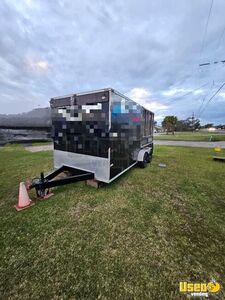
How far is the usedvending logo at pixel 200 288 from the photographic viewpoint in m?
1.39

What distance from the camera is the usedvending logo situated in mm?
1390

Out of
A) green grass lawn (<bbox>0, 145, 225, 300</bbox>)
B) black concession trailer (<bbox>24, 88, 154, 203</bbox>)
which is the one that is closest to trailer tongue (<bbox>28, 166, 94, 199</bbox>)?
black concession trailer (<bbox>24, 88, 154, 203</bbox>)

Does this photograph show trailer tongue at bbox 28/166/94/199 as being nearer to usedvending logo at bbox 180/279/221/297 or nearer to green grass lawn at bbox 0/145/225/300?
green grass lawn at bbox 0/145/225/300

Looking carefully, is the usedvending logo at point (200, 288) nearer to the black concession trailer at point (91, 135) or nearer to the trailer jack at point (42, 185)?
the black concession trailer at point (91, 135)

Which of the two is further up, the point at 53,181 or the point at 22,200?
the point at 53,181

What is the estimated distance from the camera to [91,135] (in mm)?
3061

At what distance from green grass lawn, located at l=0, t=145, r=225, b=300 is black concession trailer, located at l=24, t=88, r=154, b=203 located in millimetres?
522

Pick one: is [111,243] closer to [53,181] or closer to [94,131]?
[53,181]

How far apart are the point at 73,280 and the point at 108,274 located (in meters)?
0.39

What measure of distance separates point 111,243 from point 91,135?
2081mm

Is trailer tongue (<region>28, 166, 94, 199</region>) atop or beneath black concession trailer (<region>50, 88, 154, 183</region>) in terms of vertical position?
beneath

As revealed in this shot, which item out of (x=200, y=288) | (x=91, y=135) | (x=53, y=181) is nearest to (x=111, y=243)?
(x=200, y=288)

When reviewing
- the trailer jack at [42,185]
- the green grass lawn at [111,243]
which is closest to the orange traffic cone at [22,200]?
the trailer jack at [42,185]

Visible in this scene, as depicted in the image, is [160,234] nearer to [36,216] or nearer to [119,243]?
[119,243]
